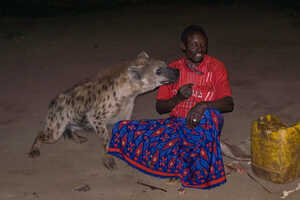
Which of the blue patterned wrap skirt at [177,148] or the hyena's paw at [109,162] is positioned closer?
the blue patterned wrap skirt at [177,148]

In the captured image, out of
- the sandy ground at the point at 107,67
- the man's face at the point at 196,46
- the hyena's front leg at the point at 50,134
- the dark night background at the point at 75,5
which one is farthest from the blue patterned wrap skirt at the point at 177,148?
the dark night background at the point at 75,5

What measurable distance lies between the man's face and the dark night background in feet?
26.3

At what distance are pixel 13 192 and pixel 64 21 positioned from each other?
7430 mm

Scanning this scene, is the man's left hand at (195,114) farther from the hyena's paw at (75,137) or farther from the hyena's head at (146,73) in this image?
the hyena's paw at (75,137)

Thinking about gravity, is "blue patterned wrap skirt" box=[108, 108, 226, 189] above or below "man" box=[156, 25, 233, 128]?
below

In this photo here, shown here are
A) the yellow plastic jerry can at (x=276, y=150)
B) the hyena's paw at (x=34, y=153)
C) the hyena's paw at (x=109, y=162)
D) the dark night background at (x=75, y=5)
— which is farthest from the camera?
the dark night background at (x=75, y=5)

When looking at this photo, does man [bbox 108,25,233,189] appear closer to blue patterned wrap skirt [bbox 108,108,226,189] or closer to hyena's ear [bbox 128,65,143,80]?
blue patterned wrap skirt [bbox 108,108,226,189]

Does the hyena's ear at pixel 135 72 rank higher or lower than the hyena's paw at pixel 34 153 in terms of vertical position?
higher

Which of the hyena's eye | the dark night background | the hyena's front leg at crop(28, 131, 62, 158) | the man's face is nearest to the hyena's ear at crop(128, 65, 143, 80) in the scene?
the hyena's eye

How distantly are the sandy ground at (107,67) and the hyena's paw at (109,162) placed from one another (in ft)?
0.14

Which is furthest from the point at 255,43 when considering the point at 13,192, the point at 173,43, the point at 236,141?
the point at 13,192

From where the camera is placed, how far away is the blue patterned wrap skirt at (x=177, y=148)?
2.34m

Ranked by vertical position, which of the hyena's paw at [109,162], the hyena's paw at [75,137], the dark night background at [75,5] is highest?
the dark night background at [75,5]

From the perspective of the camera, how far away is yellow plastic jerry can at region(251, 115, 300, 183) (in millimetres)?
2268
